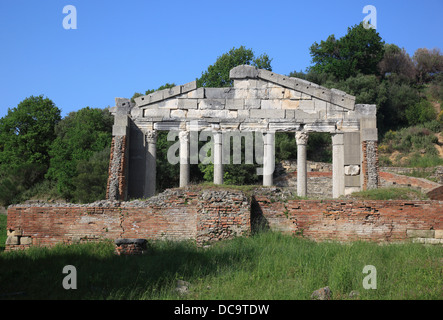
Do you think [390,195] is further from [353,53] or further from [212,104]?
[353,53]

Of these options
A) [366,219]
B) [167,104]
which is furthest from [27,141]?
[366,219]


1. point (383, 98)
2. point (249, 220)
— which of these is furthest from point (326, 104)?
point (383, 98)

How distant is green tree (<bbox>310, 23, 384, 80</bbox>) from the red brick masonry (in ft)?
107

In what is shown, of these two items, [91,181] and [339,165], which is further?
[91,181]

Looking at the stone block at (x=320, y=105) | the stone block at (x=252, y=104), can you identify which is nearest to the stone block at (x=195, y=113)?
the stone block at (x=252, y=104)

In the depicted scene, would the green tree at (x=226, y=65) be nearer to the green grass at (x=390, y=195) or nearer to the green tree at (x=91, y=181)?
the green tree at (x=91, y=181)

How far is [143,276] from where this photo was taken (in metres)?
9.86

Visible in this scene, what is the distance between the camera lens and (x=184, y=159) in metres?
20.9

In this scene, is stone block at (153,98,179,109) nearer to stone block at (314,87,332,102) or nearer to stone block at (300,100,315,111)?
stone block at (300,100,315,111)

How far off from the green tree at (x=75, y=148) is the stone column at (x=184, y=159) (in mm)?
12937

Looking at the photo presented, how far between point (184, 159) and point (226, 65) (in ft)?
72.8

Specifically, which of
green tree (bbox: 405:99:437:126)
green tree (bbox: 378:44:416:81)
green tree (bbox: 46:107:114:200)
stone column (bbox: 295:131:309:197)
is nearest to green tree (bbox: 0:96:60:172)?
green tree (bbox: 46:107:114:200)

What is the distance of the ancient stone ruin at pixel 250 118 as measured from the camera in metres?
20.8
